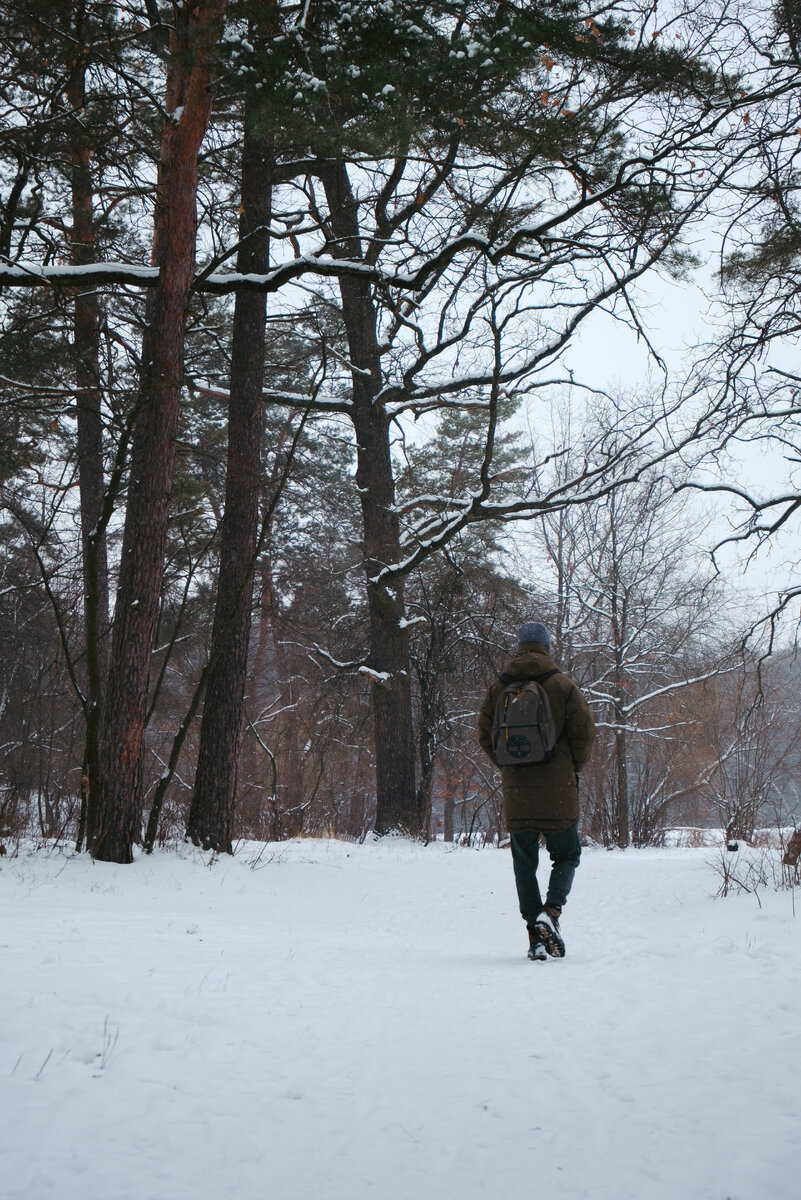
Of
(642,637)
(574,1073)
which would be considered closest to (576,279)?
(574,1073)

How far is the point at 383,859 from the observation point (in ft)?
33.7

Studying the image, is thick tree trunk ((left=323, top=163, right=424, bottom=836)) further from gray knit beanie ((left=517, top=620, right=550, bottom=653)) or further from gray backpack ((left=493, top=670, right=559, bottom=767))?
gray backpack ((left=493, top=670, right=559, bottom=767))

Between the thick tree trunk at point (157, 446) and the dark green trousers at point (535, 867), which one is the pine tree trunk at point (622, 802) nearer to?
the thick tree trunk at point (157, 446)

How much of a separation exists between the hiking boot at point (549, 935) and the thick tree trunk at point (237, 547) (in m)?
4.84

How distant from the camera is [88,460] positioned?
42.4 ft

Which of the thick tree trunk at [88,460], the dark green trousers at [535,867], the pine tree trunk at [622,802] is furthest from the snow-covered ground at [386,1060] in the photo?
the pine tree trunk at [622,802]

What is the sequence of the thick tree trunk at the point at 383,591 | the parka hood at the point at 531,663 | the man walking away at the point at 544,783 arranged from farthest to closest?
the thick tree trunk at the point at 383,591
the parka hood at the point at 531,663
the man walking away at the point at 544,783

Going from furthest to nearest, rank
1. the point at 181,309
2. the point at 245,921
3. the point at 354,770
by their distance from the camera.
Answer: the point at 354,770
the point at 181,309
the point at 245,921

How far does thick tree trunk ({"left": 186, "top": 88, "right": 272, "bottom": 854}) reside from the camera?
29.6 ft

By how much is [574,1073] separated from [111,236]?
9.94 metres

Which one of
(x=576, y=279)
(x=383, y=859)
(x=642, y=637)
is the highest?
(x=576, y=279)

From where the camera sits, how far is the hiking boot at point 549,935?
4.86 meters

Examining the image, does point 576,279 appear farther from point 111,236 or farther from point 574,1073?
point 574,1073

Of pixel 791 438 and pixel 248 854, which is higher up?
pixel 791 438
